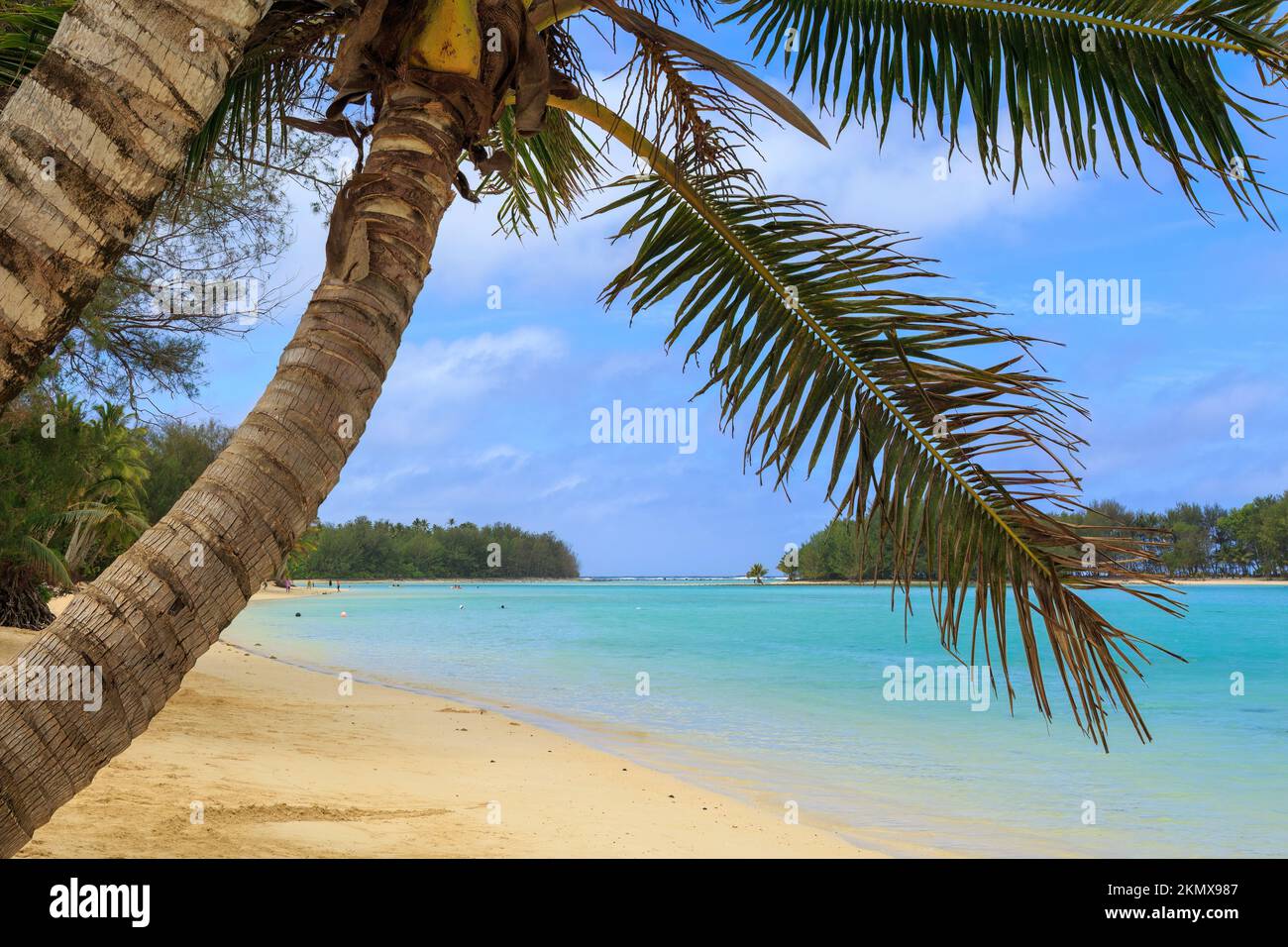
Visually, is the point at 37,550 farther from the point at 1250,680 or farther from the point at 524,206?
the point at 1250,680

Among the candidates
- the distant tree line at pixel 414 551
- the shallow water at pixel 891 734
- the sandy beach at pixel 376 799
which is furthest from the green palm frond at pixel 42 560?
the distant tree line at pixel 414 551

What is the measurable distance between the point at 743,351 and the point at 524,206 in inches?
128

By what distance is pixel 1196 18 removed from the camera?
3535 mm

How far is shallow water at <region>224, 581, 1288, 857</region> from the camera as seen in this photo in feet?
31.1

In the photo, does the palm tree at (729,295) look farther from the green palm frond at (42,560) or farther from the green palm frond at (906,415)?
the green palm frond at (42,560)

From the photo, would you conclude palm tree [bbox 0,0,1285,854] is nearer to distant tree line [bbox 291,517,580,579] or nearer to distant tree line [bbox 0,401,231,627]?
distant tree line [bbox 0,401,231,627]

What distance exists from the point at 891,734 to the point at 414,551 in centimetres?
12446

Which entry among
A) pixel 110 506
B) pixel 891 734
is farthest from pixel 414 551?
pixel 891 734

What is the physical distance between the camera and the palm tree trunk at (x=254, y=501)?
2135mm

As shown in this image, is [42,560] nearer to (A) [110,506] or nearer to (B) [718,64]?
(A) [110,506]

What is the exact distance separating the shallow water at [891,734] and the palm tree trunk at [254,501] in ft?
22.2

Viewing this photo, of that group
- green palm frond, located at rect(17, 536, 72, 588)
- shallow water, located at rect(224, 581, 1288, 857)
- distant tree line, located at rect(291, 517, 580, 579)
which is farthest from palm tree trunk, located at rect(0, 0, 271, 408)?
distant tree line, located at rect(291, 517, 580, 579)

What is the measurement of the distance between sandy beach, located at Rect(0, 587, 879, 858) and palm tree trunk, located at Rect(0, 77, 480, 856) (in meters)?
2.92
